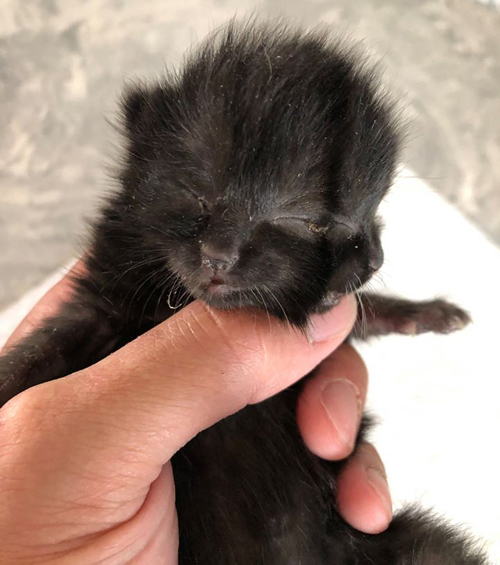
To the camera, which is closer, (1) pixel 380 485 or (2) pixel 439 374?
(1) pixel 380 485

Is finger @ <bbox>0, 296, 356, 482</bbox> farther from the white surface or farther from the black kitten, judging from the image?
the white surface

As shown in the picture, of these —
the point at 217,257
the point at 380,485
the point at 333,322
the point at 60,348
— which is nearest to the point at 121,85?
the point at 60,348

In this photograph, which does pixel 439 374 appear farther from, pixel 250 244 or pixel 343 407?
pixel 250 244

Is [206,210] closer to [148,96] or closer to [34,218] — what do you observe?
[148,96]

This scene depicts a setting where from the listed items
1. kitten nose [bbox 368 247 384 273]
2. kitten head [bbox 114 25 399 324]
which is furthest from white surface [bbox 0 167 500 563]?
kitten head [bbox 114 25 399 324]

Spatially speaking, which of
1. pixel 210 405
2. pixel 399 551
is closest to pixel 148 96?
pixel 210 405
